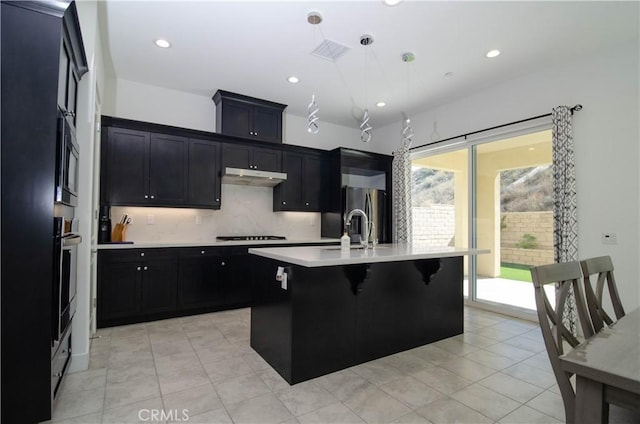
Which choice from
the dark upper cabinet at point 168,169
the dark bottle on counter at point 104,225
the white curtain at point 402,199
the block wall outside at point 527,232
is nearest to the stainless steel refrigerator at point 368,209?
the white curtain at point 402,199

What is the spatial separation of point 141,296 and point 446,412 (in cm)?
320

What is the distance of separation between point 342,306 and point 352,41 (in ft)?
8.11

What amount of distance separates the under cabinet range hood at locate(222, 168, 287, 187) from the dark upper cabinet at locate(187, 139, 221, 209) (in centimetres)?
17

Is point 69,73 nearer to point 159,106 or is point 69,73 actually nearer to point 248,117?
point 159,106

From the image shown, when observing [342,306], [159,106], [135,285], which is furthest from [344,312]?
[159,106]

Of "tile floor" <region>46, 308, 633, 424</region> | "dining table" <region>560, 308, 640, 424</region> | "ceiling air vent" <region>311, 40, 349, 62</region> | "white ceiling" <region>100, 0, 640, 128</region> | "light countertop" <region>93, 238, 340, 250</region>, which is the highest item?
"white ceiling" <region>100, 0, 640, 128</region>

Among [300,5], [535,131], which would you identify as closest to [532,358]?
[535,131]

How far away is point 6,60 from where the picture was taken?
1585 millimetres

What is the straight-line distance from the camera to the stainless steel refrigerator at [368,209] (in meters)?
5.17

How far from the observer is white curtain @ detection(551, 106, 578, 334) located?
3.42m

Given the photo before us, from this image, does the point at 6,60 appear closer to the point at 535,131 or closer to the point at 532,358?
the point at 532,358

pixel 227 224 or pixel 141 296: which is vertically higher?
pixel 227 224

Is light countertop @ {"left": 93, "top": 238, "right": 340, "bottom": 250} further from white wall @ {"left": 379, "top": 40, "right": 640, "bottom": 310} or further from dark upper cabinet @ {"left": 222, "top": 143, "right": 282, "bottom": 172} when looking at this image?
white wall @ {"left": 379, "top": 40, "right": 640, "bottom": 310}

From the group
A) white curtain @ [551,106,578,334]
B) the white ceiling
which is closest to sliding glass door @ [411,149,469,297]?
the white ceiling
